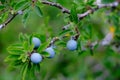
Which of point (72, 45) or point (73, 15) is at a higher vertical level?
point (73, 15)

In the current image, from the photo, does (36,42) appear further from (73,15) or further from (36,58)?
(73,15)

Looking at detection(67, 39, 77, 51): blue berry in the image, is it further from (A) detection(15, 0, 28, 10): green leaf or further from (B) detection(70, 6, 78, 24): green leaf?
(A) detection(15, 0, 28, 10): green leaf

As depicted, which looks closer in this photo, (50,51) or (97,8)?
(50,51)

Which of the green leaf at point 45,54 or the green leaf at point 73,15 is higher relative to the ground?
the green leaf at point 73,15

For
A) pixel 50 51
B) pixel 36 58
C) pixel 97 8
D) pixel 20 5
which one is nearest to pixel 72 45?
pixel 50 51

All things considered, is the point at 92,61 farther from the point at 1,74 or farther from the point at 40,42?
the point at 40,42

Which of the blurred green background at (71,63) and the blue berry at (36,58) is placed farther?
the blurred green background at (71,63)

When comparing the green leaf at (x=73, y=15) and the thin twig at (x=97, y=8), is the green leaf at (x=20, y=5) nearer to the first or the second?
the green leaf at (x=73, y=15)

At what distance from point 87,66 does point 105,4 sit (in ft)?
Result: 2.88

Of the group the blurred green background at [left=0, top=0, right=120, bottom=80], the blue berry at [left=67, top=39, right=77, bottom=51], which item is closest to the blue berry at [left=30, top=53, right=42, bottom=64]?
the blue berry at [left=67, top=39, right=77, bottom=51]

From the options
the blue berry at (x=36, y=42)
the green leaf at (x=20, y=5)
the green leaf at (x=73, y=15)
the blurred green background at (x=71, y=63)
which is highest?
the green leaf at (x=20, y=5)

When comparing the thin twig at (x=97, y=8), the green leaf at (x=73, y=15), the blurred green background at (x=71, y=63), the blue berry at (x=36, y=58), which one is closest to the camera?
the blue berry at (x=36, y=58)

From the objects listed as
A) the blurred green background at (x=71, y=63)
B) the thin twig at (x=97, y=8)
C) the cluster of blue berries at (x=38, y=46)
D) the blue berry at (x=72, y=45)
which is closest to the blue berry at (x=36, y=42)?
the cluster of blue berries at (x=38, y=46)

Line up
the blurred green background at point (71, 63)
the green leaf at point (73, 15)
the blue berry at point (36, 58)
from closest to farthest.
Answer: the blue berry at point (36, 58), the green leaf at point (73, 15), the blurred green background at point (71, 63)
